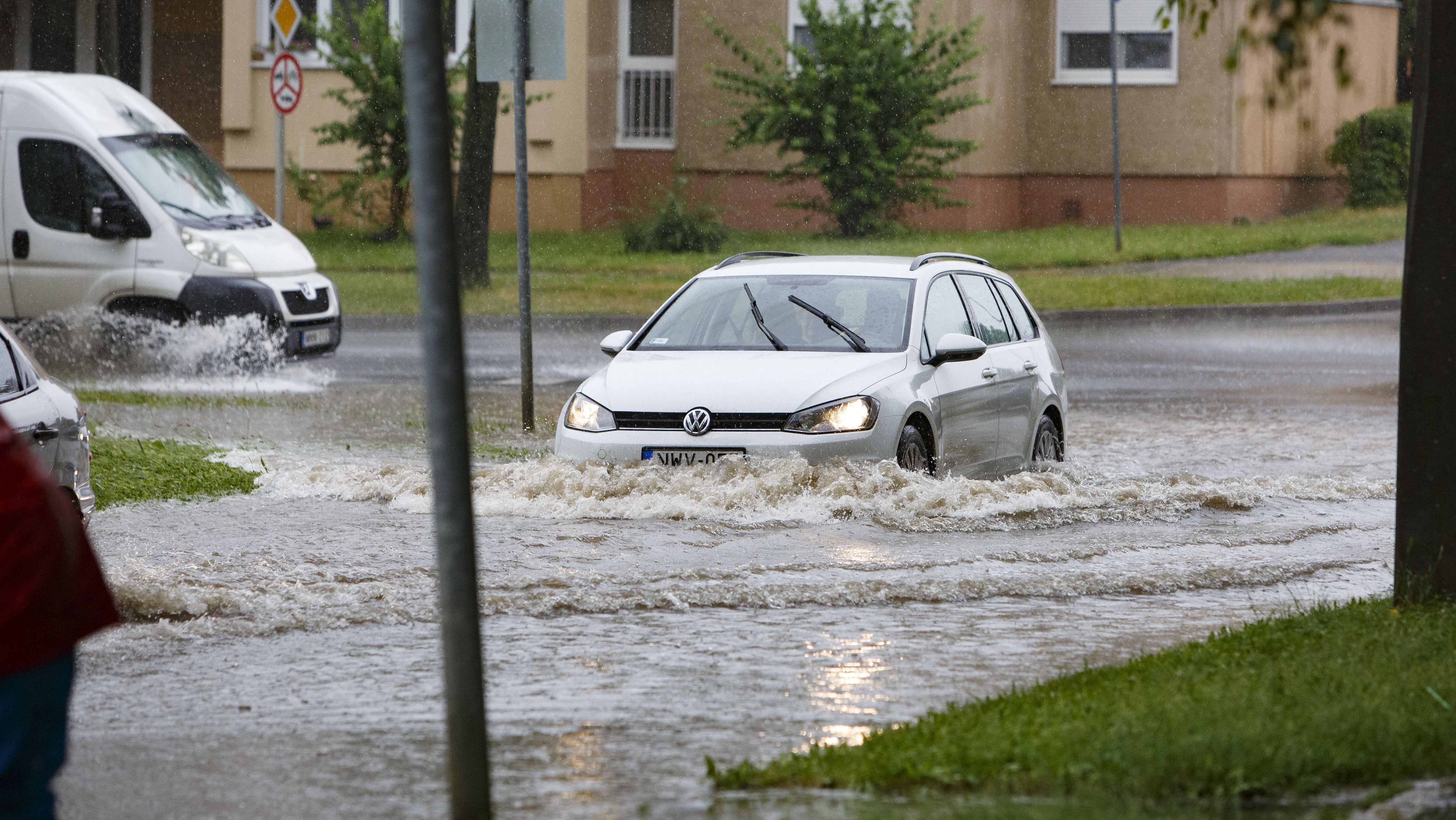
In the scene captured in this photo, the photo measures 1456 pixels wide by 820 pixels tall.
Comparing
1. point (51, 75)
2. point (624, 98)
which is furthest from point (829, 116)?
point (51, 75)

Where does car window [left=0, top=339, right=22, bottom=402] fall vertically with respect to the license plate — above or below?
above

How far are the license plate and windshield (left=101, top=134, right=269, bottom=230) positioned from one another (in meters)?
8.02

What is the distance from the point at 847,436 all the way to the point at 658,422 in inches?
38.8

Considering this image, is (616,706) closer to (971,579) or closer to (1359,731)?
(1359,731)

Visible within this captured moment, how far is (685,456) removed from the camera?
32.2 feet

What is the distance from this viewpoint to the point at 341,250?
30078 mm

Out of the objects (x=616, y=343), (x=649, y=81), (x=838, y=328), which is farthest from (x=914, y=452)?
(x=649, y=81)

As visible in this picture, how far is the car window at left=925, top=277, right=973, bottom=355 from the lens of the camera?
10836 millimetres

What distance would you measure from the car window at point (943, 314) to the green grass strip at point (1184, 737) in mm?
4831

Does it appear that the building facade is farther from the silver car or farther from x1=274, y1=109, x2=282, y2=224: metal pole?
the silver car

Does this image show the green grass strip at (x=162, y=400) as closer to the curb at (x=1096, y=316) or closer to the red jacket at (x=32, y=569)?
the curb at (x=1096, y=316)

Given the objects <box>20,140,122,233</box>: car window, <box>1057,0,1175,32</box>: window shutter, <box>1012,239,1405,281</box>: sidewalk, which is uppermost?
<box>1057,0,1175,32</box>: window shutter

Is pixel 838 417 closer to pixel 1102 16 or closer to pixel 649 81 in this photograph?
pixel 649 81

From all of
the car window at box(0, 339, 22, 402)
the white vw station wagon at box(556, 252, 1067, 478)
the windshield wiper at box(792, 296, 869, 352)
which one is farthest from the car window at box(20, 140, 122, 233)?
the car window at box(0, 339, 22, 402)
